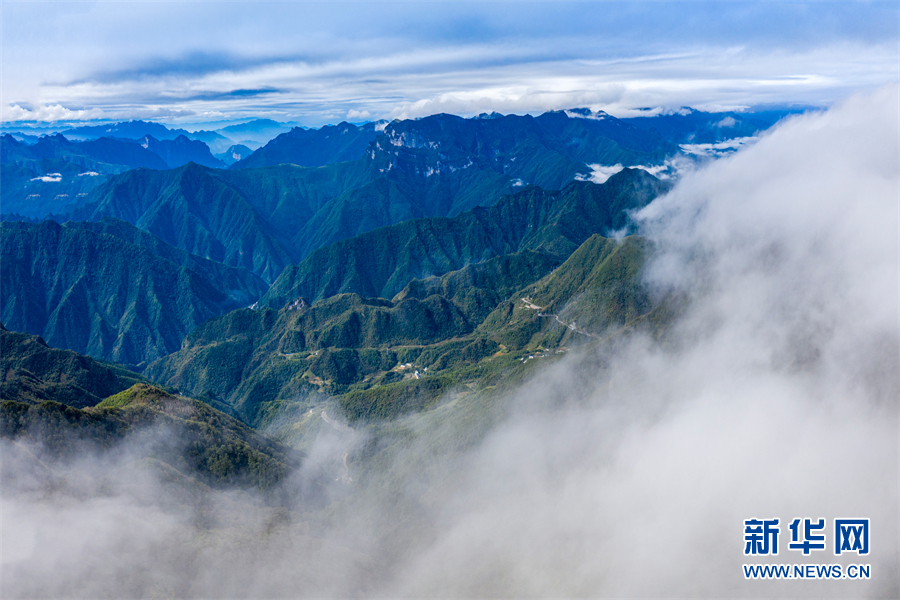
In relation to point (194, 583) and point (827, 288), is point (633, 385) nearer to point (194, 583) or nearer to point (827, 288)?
point (827, 288)

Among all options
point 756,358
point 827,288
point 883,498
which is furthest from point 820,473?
point 827,288

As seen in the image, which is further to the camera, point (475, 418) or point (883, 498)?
point (475, 418)

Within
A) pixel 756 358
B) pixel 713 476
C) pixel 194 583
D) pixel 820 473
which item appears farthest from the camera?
pixel 756 358

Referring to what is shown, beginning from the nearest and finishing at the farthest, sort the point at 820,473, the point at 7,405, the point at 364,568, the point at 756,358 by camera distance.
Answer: the point at 7,405 → the point at 364,568 → the point at 820,473 → the point at 756,358

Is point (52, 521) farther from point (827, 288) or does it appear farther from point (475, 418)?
point (827, 288)

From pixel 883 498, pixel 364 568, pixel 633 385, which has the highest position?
pixel 633 385

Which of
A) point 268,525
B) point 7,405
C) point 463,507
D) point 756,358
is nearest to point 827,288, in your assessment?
point 756,358

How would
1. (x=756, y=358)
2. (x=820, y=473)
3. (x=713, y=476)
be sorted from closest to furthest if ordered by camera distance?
(x=820, y=473) < (x=713, y=476) < (x=756, y=358)

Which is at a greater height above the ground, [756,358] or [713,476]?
[756,358]

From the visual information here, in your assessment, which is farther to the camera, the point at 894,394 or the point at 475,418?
the point at 475,418
